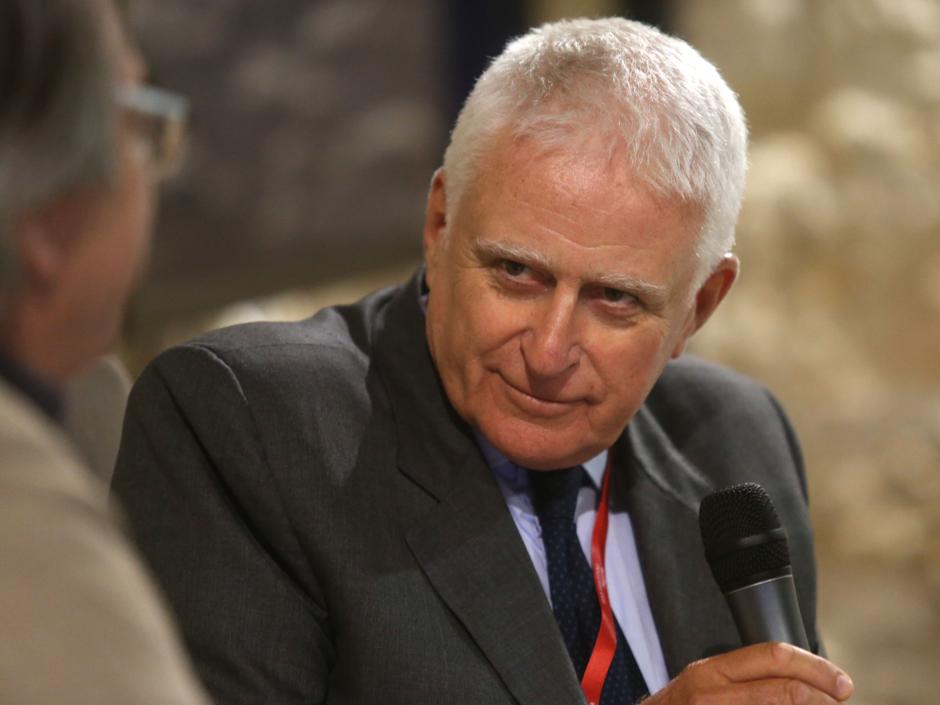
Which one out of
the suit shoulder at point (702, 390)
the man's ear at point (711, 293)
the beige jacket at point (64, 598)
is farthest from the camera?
the suit shoulder at point (702, 390)

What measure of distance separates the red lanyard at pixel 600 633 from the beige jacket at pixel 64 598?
1.07 m

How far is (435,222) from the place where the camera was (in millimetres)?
2260

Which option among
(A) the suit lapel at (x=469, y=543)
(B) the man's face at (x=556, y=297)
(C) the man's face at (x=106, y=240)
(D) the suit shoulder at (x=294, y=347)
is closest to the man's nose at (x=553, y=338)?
(B) the man's face at (x=556, y=297)

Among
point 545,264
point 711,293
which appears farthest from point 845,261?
point 545,264

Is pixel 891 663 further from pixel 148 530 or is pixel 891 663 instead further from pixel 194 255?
pixel 148 530

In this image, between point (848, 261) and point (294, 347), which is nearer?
point (294, 347)

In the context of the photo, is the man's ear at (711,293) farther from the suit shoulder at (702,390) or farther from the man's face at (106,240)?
the man's face at (106,240)

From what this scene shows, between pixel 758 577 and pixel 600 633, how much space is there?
382 millimetres

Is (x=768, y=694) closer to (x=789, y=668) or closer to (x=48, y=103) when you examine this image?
(x=789, y=668)

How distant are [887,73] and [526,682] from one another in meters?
3.88

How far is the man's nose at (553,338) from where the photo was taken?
207cm

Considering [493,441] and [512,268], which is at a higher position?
[512,268]

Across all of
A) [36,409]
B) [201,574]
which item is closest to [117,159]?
[36,409]

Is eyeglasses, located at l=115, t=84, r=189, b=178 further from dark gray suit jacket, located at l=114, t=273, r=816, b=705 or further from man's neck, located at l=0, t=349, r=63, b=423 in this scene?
dark gray suit jacket, located at l=114, t=273, r=816, b=705
